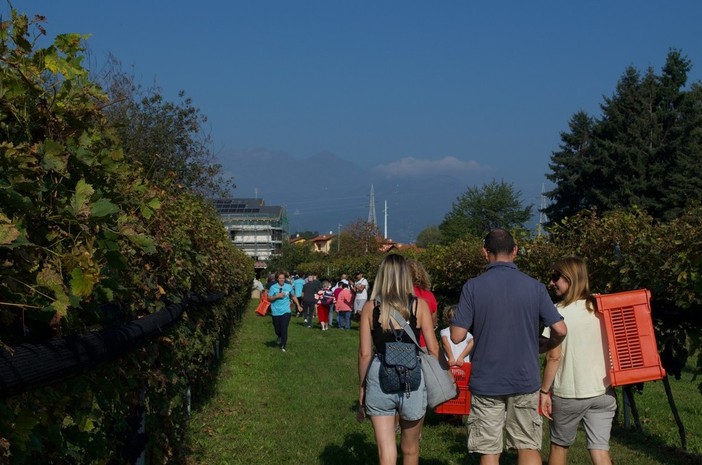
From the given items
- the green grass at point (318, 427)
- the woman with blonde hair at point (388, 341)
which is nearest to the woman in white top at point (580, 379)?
the woman with blonde hair at point (388, 341)

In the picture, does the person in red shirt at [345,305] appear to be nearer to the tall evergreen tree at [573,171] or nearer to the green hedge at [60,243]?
the green hedge at [60,243]

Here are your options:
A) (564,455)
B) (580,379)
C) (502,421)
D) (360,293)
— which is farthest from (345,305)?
(502,421)

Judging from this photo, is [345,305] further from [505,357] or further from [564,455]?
[505,357]

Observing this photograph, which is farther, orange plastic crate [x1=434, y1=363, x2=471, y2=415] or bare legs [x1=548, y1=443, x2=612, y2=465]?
orange plastic crate [x1=434, y1=363, x2=471, y2=415]

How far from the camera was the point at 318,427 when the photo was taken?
377 inches

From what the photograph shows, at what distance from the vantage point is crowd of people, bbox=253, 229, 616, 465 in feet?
18.7

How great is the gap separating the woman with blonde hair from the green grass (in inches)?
78.3

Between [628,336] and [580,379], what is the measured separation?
0.46 metres

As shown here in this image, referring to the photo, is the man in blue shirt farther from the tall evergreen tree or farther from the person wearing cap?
the tall evergreen tree

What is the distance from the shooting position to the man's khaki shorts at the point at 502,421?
5761 mm

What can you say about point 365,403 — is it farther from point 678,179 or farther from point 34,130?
point 678,179

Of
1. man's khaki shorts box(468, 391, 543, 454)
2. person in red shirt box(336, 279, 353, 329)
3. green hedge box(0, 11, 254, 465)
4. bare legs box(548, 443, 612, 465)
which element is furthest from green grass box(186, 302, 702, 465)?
person in red shirt box(336, 279, 353, 329)

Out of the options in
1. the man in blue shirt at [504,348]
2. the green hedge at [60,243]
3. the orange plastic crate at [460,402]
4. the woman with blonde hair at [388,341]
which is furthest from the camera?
the orange plastic crate at [460,402]

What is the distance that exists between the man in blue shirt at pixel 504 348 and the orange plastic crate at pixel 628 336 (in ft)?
1.59
